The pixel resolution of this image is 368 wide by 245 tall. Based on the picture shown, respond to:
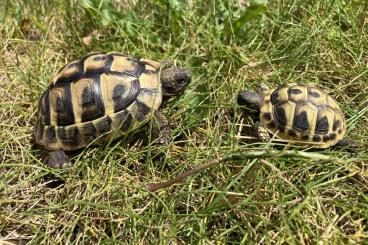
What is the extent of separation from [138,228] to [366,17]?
2229mm

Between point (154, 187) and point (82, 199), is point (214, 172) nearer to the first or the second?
point (154, 187)

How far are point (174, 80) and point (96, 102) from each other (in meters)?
0.53

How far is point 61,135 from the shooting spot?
2621mm

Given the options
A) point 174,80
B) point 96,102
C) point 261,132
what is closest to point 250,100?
point 261,132

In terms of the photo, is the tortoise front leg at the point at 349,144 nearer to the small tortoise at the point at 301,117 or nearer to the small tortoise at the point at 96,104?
the small tortoise at the point at 301,117

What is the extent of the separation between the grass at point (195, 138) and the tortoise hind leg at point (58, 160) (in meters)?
0.05

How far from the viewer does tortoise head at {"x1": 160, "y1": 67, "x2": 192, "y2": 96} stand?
274 cm

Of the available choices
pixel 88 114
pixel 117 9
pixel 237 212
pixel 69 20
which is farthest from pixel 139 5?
pixel 237 212

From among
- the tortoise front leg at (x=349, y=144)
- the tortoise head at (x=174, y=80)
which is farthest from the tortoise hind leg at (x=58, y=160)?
the tortoise front leg at (x=349, y=144)

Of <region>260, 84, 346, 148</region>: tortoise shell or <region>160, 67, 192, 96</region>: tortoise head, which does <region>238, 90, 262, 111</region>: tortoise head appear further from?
<region>160, 67, 192, 96</region>: tortoise head

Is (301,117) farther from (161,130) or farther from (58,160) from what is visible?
(58,160)

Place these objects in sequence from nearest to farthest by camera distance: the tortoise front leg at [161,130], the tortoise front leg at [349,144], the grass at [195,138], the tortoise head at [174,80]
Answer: the grass at [195,138] < the tortoise front leg at [349,144] < the tortoise front leg at [161,130] < the tortoise head at [174,80]

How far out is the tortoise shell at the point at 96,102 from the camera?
2.55m

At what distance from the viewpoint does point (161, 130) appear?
8.63 ft
